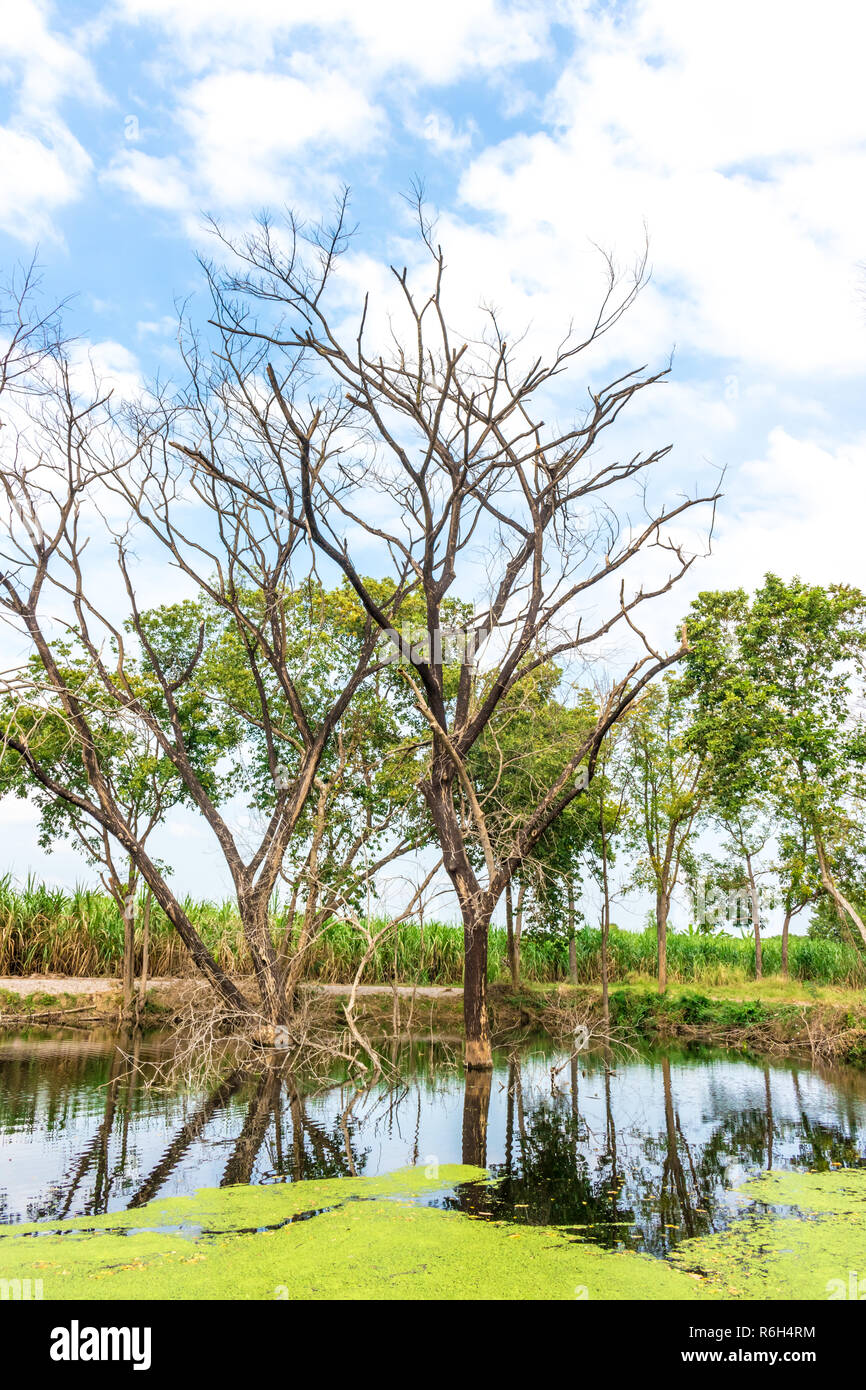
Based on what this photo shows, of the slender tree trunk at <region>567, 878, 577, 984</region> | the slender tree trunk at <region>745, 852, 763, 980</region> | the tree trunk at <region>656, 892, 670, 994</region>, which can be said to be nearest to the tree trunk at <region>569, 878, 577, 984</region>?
the slender tree trunk at <region>567, 878, 577, 984</region>

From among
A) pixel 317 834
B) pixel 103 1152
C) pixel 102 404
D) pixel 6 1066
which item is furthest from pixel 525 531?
pixel 6 1066

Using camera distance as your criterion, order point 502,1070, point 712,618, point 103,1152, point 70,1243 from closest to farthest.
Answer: point 70,1243 → point 103,1152 → point 502,1070 → point 712,618

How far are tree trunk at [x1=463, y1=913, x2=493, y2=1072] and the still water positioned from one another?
1.32 ft

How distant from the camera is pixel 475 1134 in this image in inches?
363

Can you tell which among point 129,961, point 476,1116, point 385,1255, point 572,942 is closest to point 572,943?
point 572,942

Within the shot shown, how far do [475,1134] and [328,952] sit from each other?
11.1 meters

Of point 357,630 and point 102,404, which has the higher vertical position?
point 102,404

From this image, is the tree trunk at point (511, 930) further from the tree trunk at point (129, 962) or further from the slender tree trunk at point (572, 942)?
the tree trunk at point (129, 962)

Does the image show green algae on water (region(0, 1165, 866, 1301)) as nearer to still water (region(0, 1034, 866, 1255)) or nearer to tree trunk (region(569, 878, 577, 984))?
still water (region(0, 1034, 866, 1255))

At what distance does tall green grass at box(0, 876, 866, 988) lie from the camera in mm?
19672
